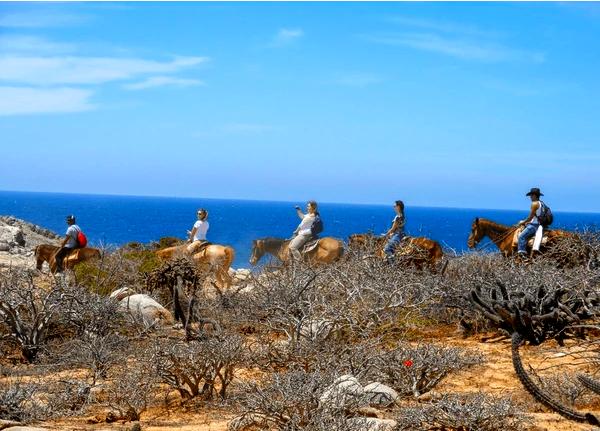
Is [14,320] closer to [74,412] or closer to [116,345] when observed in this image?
[116,345]

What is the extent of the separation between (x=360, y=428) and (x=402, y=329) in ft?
17.6

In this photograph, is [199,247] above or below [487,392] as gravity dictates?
above

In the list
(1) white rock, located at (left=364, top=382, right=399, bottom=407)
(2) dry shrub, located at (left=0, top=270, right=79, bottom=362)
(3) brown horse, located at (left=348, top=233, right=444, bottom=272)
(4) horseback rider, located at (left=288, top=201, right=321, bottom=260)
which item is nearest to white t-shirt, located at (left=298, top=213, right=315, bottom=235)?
(4) horseback rider, located at (left=288, top=201, right=321, bottom=260)

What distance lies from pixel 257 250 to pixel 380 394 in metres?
12.3

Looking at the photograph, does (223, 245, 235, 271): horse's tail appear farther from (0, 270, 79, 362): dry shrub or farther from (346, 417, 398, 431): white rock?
(346, 417, 398, 431): white rock

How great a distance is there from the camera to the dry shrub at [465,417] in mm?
7012

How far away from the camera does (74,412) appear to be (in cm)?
829

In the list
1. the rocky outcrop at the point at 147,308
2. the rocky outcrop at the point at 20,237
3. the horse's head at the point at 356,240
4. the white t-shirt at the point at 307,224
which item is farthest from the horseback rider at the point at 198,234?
the rocky outcrop at the point at 20,237

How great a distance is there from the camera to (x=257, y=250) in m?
20.4

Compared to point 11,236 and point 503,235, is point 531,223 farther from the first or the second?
point 11,236

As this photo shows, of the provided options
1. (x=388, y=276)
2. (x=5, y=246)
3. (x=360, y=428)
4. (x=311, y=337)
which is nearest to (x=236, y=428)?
(x=360, y=428)

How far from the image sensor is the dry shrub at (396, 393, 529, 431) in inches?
276

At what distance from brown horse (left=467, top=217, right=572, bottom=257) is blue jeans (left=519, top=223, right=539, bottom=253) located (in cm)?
10

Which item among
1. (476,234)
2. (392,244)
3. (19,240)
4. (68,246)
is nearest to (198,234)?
(68,246)
